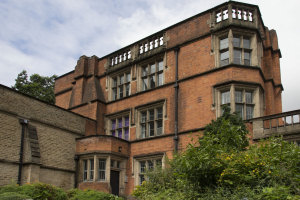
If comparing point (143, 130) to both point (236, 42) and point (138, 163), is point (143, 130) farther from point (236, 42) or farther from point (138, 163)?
point (236, 42)

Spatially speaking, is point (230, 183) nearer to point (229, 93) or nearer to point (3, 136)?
point (229, 93)

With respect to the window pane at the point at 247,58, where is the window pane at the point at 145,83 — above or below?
below

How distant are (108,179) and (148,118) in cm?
420

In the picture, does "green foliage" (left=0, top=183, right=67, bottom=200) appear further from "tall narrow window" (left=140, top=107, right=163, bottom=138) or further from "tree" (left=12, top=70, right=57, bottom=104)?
"tree" (left=12, top=70, right=57, bottom=104)

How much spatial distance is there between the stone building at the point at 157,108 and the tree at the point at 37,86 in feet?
46.0

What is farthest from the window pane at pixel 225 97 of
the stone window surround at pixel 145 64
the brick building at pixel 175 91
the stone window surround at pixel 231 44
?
the stone window surround at pixel 145 64

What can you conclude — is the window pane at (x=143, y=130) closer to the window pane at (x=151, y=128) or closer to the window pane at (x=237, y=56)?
the window pane at (x=151, y=128)

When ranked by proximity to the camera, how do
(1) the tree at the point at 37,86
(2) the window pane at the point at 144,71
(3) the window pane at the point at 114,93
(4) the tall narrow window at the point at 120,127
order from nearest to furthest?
(4) the tall narrow window at the point at 120,127 → (2) the window pane at the point at 144,71 → (3) the window pane at the point at 114,93 → (1) the tree at the point at 37,86

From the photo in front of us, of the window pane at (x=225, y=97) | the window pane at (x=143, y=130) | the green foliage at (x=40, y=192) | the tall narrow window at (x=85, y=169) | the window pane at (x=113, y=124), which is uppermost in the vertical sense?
the window pane at (x=225, y=97)

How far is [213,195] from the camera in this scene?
7.70m

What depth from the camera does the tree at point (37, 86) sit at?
108ft

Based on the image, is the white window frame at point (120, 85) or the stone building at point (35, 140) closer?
the stone building at point (35, 140)

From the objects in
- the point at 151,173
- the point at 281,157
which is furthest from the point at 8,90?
the point at 281,157

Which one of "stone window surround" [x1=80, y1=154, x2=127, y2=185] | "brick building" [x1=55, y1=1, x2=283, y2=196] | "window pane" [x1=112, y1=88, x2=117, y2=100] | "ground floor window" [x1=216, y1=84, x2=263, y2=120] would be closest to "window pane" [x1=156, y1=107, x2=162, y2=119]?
"brick building" [x1=55, y1=1, x2=283, y2=196]
